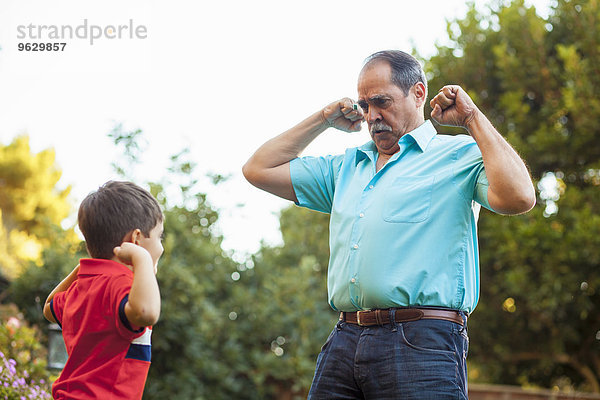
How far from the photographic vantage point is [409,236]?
7.24ft

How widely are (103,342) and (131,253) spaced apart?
299 millimetres

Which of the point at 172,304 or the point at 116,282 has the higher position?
the point at 116,282

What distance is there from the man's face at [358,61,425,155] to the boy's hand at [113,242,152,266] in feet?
3.22

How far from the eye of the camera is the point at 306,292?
7.16 m

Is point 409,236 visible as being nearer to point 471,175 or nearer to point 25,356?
point 471,175

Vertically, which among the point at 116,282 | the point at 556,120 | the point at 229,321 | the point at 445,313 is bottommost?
the point at 229,321

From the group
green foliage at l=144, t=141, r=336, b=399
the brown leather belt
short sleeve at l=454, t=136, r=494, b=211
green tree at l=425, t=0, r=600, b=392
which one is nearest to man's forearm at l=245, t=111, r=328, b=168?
short sleeve at l=454, t=136, r=494, b=211

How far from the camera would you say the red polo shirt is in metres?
1.99

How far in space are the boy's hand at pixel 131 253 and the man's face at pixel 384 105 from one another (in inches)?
38.6

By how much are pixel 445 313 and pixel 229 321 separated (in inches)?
188

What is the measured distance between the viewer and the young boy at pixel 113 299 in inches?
76.4

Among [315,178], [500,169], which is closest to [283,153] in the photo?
[315,178]

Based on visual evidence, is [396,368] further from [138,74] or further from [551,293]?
[138,74]

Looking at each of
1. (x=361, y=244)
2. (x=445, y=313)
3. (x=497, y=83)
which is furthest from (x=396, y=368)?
(x=497, y=83)
